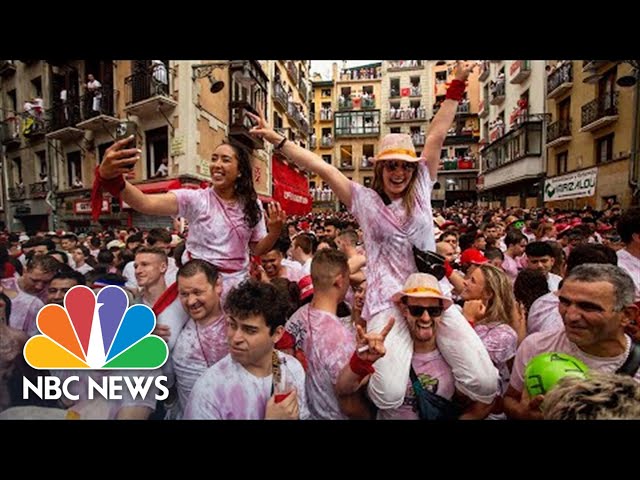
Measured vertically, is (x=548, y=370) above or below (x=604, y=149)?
below

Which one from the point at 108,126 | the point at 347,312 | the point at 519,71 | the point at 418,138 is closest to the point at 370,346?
the point at 347,312

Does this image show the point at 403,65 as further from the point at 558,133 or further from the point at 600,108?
the point at 558,133

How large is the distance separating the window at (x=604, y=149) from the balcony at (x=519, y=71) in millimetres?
772

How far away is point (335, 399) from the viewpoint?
6.00 feet

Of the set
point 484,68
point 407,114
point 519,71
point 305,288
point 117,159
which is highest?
point 519,71

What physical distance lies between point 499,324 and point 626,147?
1515mm

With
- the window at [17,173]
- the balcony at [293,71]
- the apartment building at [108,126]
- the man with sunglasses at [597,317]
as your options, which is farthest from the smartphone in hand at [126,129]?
the man with sunglasses at [597,317]

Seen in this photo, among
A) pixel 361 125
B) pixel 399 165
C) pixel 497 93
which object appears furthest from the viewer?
pixel 497 93

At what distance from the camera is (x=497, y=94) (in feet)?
16.5

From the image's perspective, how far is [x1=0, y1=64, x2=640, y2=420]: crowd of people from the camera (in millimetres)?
1654

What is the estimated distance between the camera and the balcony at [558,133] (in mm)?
3641

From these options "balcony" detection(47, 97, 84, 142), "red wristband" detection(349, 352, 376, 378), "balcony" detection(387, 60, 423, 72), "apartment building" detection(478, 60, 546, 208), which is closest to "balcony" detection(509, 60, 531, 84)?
"apartment building" detection(478, 60, 546, 208)

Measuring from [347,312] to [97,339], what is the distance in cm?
130

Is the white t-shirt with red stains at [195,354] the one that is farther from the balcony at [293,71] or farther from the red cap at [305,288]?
the balcony at [293,71]
